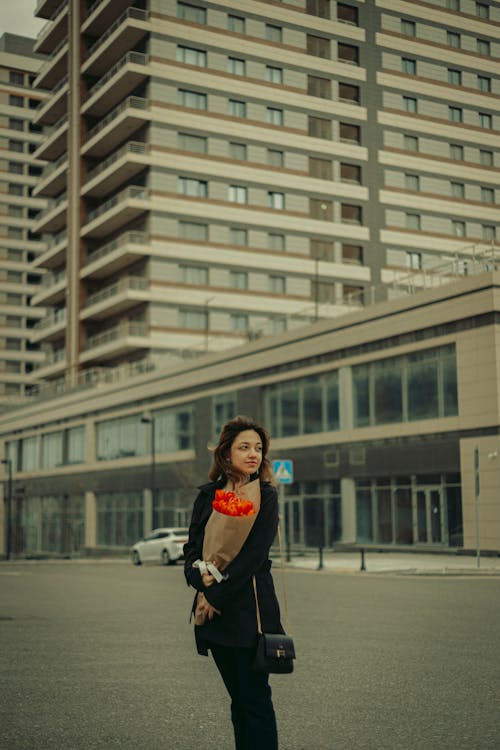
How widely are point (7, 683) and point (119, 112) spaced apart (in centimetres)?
4963

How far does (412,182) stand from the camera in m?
58.6

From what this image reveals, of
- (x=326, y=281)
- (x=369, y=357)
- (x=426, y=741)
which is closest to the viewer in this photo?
(x=426, y=741)

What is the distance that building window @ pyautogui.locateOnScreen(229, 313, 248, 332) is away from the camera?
2121 inches

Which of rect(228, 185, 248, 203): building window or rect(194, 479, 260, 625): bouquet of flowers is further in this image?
rect(228, 185, 248, 203): building window

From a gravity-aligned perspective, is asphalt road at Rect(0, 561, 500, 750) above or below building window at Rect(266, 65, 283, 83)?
below

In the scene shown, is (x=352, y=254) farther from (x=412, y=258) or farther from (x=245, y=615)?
(x=245, y=615)

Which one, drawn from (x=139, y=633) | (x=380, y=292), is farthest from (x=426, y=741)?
(x=380, y=292)

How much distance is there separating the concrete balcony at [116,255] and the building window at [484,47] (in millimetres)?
25543

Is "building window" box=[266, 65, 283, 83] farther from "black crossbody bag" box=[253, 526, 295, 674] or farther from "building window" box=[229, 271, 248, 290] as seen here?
"black crossbody bag" box=[253, 526, 295, 674]

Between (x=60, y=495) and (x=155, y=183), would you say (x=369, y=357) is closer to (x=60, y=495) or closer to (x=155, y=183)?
(x=155, y=183)

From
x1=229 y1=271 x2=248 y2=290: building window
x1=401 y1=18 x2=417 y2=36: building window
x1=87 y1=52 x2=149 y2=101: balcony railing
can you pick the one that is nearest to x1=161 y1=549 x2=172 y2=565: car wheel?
x1=229 y1=271 x2=248 y2=290: building window

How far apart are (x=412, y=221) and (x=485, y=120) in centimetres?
865

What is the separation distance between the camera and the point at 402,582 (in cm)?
2045

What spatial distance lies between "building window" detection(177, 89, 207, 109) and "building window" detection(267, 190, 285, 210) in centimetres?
600
